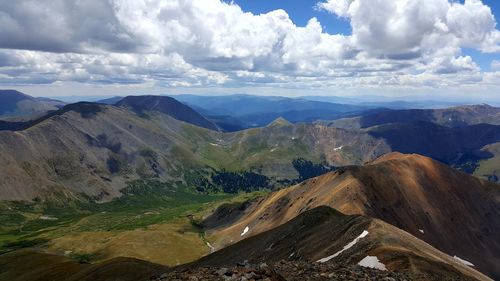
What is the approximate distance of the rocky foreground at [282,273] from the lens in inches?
1399

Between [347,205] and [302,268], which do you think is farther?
[347,205]

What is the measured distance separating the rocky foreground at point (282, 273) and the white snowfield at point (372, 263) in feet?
42.8

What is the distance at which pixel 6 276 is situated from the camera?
5162 inches

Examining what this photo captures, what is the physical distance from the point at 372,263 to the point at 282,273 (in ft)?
82.2

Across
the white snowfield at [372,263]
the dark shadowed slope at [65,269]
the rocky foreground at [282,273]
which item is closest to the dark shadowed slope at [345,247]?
the white snowfield at [372,263]

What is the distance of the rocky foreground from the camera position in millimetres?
35531

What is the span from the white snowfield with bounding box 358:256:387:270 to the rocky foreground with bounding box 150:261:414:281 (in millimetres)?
13056

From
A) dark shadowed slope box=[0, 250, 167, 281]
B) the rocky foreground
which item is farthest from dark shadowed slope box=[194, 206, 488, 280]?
dark shadowed slope box=[0, 250, 167, 281]

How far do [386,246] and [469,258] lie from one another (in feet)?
486

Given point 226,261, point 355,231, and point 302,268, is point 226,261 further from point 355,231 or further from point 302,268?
point 302,268

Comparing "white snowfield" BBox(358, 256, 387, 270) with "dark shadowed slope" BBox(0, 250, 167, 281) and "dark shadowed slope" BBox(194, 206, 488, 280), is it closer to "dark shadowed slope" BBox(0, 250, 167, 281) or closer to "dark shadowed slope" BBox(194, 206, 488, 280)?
"dark shadowed slope" BBox(194, 206, 488, 280)

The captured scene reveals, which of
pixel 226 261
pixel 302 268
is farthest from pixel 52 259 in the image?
pixel 302 268

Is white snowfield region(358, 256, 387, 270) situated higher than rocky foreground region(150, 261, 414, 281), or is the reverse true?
rocky foreground region(150, 261, 414, 281)

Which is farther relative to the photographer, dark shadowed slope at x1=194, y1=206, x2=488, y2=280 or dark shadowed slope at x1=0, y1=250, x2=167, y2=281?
dark shadowed slope at x1=0, y1=250, x2=167, y2=281
